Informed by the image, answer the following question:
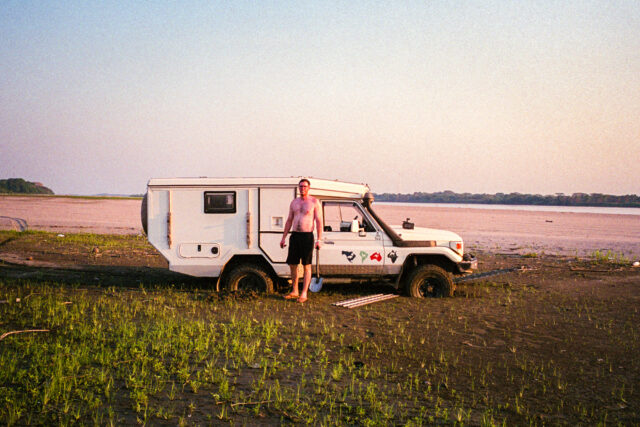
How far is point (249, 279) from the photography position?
9508 mm

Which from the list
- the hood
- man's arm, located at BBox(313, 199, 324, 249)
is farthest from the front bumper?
man's arm, located at BBox(313, 199, 324, 249)

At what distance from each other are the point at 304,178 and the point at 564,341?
501 centimetres

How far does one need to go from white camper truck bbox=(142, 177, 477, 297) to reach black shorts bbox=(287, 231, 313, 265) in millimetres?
549

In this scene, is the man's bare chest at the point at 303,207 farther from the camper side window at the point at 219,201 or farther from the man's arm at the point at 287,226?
the camper side window at the point at 219,201

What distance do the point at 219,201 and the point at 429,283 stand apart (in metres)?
4.60

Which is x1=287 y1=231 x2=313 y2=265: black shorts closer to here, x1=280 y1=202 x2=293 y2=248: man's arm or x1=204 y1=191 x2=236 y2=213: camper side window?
x1=280 y1=202 x2=293 y2=248: man's arm

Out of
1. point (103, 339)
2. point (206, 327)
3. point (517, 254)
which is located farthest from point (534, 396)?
point (517, 254)

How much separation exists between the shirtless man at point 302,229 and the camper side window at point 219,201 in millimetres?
1225

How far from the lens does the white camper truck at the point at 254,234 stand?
30.2 ft

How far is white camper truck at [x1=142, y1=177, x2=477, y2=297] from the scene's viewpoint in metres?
9.21

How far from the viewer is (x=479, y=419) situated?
4.29 m

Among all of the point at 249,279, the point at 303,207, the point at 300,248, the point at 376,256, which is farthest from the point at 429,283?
the point at 249,279

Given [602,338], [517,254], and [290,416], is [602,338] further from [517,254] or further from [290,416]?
[517,254]

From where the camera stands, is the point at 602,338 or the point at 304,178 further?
the point at 304,178
